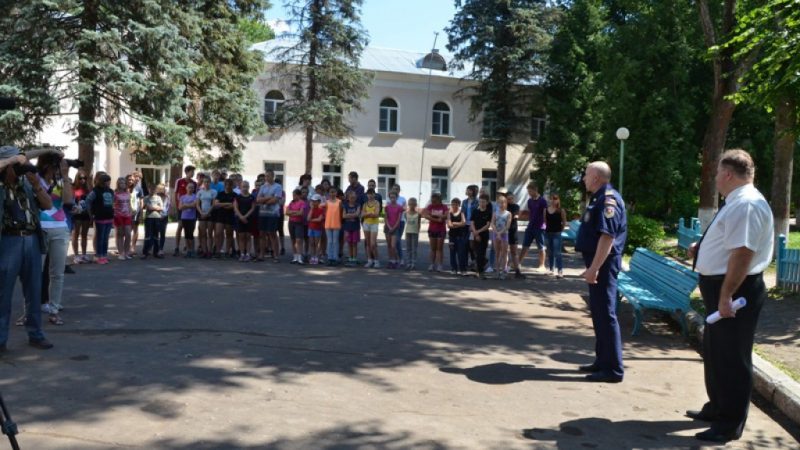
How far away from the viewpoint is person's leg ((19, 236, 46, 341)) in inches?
270

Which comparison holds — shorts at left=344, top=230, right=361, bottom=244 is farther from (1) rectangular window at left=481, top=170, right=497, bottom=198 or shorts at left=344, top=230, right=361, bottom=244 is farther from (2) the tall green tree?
(1) rectangular window at left=481, top=170, right=497, bottom=198

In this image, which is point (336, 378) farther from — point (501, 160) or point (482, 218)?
point (501, 160)

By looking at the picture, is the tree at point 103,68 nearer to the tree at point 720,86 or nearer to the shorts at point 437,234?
the shorts at point 437,234

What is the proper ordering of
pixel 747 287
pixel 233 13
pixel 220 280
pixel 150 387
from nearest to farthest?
pixel 747 287 < pixel 150 387 < pixel 220 280 < pixel 233 13

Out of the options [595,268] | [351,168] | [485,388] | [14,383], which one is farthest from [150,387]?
[351,168]

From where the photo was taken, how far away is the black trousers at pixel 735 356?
5.04m

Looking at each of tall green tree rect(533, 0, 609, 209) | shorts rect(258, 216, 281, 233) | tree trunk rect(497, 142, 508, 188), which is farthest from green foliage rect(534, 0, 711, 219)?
shorts rect(258, 216, 281, 233)

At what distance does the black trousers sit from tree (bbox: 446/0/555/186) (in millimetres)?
32928

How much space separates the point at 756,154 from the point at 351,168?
65.3ft

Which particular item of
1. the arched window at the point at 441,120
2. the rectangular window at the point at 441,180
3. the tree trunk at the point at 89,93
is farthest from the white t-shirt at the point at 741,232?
the arched window at the point at 441,120

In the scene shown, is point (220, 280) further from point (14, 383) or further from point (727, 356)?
point (727, 356)

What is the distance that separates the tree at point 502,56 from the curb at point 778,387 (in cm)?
3151

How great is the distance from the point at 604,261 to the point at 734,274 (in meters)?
1.61

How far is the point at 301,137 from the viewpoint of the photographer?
38.6 metres
